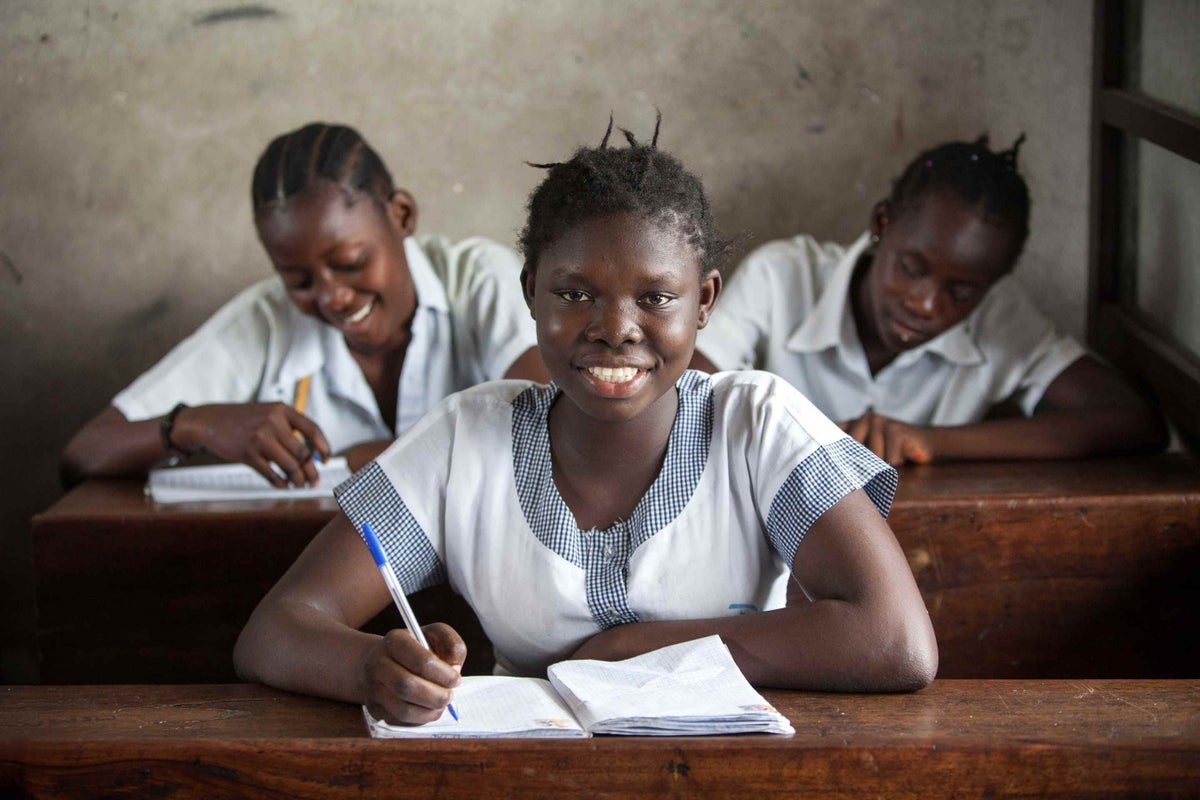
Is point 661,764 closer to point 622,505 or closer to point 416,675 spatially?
point 416,675

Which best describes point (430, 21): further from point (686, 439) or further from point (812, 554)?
point (812, 554)

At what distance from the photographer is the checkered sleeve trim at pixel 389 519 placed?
1754 mm

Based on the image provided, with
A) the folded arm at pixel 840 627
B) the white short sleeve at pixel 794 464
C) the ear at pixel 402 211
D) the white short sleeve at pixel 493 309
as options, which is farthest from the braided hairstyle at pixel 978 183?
the folded arm at pixel 840 627

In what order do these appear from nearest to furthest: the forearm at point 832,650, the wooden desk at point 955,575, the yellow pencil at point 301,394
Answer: the forearm at point 832,650 < the wooden desk at point 955,575 < the yellow pencil at point 301,394

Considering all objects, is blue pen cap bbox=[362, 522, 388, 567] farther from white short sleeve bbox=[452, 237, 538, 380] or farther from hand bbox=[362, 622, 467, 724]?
white short sleeve bbox=[452, 237, 538, 380]

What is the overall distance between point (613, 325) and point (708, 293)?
0.68 feet

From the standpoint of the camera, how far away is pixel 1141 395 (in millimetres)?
2707

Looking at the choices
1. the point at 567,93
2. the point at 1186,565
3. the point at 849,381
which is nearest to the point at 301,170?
the point at 567,93

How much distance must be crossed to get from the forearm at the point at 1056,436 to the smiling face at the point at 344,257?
3.85 ft

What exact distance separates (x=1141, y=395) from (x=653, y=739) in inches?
70.2

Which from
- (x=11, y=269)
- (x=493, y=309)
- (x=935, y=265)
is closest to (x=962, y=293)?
(x=935, y=265)

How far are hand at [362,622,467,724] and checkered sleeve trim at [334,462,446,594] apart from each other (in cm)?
32

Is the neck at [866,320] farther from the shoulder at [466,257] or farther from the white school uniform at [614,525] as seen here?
the white school uniform at [614,525]

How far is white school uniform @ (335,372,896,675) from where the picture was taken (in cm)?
170
